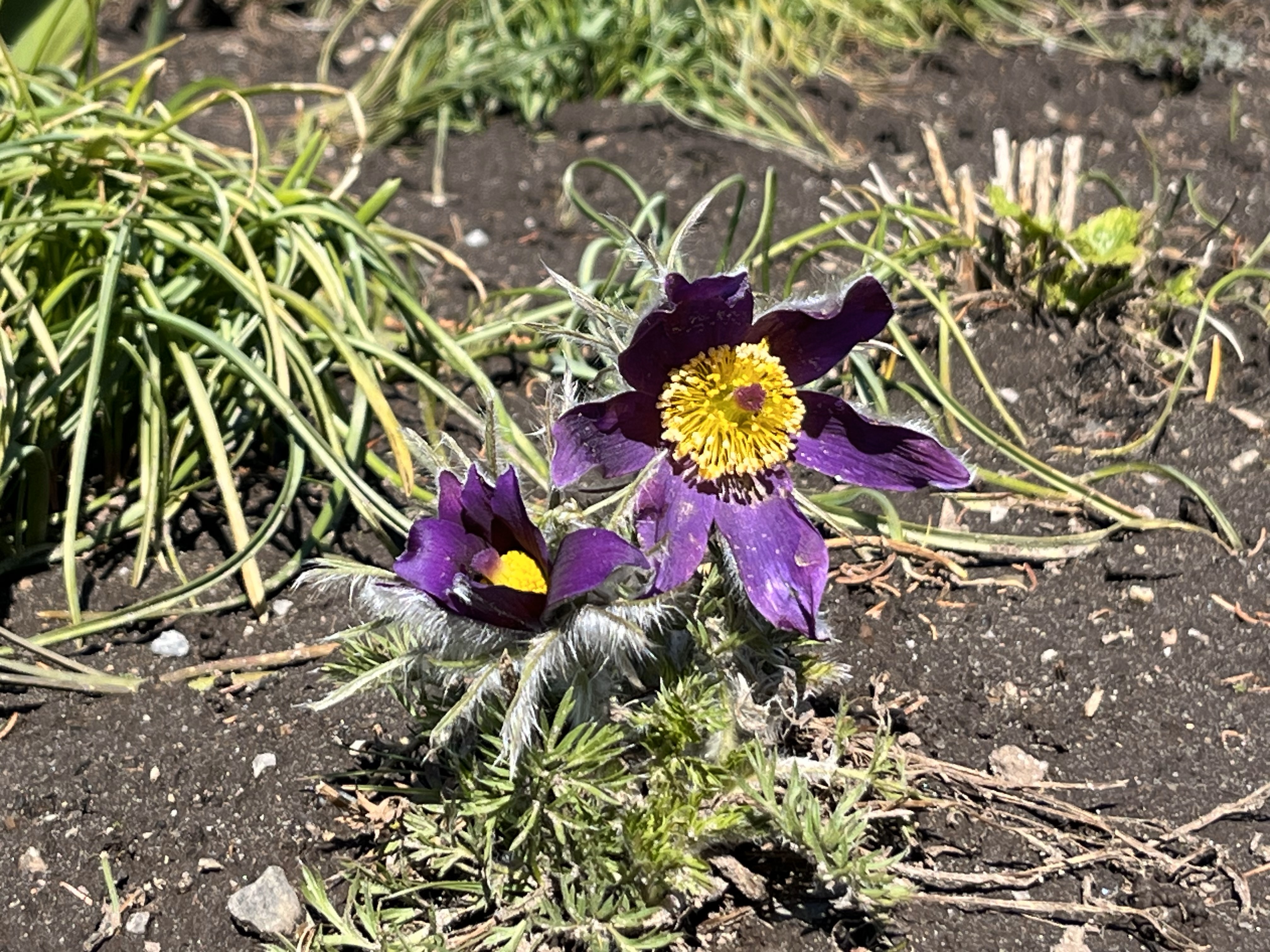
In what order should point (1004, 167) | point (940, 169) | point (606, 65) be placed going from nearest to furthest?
point (1004, 167), point (940, 169), point (606, 65)

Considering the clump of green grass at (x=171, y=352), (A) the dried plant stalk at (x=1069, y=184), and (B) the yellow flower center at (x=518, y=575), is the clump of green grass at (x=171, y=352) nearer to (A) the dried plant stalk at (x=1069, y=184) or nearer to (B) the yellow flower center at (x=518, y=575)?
(B) the yellow flower center at (x=518, y=575)

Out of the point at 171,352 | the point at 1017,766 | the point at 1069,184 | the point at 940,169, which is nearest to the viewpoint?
the point at 1017,766

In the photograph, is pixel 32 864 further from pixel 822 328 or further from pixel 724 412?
pixel 822 328

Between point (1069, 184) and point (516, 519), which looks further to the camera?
point (1069, 184)

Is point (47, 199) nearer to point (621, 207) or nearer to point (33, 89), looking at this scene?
point (33, 89)

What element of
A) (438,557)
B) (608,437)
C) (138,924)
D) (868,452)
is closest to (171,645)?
(138,924)

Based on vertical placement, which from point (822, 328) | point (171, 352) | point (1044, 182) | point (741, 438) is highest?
point (822, 328)

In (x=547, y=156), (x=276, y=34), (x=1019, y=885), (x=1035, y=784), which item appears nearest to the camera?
(x=1019, y=885)

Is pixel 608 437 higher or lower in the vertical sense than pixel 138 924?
higher

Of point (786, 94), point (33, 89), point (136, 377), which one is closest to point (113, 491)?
point (136, 377)
